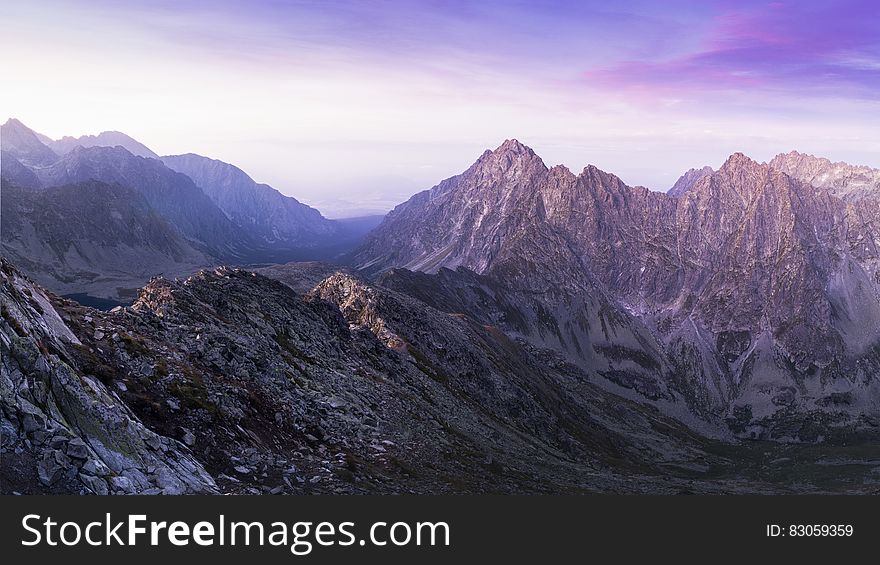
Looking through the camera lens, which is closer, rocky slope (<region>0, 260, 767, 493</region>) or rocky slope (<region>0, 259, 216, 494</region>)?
rocky slope (<region>0, 259, 216, 494</region>)

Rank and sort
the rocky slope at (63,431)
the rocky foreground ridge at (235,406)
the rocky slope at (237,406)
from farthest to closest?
the rocky slope at (237,406), the rocky foreground ridge at (235,406), the rocky slope at (63,431)

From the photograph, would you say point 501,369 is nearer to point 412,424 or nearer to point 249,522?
point 412,424

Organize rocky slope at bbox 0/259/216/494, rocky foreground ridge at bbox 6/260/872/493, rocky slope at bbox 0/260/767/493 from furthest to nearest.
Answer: rocky slope at bbox 0/260/767/493 → rocky foreground ridge at bbox 6/260/872/493 → rocky slope at bbox 0/259/216/494

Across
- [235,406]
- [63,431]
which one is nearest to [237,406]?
[235,406]

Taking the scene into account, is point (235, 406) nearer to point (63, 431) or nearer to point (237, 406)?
point (237, 406)

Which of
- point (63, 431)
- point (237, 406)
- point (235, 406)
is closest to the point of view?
point (63, 431)

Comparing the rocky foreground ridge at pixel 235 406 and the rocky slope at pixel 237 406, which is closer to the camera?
the rocky foreground ridge at pixel 235 406

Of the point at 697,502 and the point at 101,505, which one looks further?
the point at 697,502

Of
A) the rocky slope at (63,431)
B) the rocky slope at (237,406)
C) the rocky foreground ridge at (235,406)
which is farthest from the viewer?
the rocky slope at (237,406)

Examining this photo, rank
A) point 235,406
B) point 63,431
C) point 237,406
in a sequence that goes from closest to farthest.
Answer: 1. point 63,431
2. point 235,406
3. point 237,406

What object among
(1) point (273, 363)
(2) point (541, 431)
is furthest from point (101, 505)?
(2) point (541, 431)

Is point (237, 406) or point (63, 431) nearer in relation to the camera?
point (63, 431)

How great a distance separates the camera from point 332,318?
9950cm

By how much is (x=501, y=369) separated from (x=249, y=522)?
459 feet
